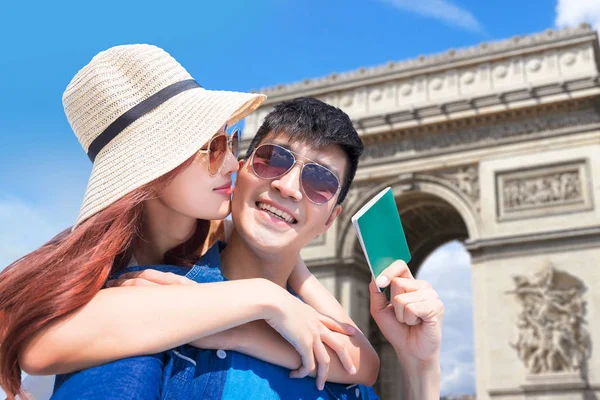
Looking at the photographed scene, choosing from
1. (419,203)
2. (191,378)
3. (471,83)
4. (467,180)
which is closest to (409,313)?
(191,378)

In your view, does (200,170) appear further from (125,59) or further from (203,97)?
(125,59)

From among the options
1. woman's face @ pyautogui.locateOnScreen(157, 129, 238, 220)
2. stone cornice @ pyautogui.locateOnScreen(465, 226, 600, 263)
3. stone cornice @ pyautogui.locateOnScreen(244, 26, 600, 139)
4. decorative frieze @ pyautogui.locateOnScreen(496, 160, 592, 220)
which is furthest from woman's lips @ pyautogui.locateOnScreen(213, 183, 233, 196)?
stone cornice @ pyautogui.locateOnScreen(244, 26, 600, 139)

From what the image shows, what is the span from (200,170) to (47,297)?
40 centimetres

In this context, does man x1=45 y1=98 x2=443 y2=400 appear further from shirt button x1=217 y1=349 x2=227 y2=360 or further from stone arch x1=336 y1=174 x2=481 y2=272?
stone arch x1=336 y1=174 x2=481 y2=272

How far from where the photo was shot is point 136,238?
1476 mm

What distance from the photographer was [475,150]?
588 inches

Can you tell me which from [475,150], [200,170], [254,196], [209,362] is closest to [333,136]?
[254,196]

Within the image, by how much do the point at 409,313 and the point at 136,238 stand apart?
2.00 ft

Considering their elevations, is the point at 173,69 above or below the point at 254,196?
above

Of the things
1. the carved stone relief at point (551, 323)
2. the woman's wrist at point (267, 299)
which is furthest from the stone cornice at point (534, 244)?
the woman's wrist at point (267, 299)

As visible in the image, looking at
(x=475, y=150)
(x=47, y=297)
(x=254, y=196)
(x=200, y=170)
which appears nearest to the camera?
(x=47, y=297)

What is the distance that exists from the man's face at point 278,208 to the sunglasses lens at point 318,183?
0.01 m

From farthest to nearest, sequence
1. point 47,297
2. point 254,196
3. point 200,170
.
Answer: point 254,196 < point 200,170 < point 47,297

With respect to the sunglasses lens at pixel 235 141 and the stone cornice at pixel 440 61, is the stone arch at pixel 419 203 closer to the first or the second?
the stone cornice at pixel 440 61
